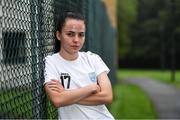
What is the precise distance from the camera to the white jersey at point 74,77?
13.7ft

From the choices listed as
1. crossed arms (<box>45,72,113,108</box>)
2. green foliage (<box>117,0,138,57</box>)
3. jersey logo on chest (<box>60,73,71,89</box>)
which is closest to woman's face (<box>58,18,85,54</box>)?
jersey logo on chest (<box>60,73,71,89</box>)

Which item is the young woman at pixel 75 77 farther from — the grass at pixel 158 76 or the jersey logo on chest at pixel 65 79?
the grass at pixel 158 76

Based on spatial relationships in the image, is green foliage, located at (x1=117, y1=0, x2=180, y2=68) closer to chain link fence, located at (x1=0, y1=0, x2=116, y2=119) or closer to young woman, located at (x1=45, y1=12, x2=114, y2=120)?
chain link fence, located at (x1=0, y1=0, x2=116, y2=119)

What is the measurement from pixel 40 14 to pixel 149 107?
11799 mm

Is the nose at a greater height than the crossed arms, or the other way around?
the nose

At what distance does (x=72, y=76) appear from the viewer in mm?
4188

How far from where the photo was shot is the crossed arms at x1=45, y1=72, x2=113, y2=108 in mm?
4039

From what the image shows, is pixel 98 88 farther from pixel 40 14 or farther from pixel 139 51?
pixel 139 51

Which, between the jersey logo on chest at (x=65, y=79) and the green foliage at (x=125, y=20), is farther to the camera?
the green foliage at (x=125, y=20)

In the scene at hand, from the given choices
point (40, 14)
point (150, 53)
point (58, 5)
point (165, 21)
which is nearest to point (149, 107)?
point (58, 5)

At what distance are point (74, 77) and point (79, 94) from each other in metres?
0.20

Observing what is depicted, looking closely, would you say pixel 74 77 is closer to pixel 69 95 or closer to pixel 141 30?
pixel 69 95

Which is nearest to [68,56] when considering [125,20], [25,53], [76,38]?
[76,38]

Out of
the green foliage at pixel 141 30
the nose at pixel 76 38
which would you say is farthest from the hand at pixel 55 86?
the green foliage at pixel 141 30
